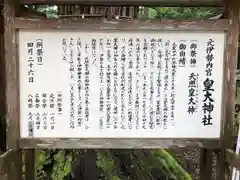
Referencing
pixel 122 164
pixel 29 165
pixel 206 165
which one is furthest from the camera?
pixel 122 164

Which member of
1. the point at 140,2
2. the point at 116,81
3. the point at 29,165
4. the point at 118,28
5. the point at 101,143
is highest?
the point at 140,2

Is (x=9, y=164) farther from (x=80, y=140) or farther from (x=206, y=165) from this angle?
(x=206, y=165)

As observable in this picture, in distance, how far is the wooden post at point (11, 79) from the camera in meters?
2.46

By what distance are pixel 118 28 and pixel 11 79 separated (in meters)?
0.78

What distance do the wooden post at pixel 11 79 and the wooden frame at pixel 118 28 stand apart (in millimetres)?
51

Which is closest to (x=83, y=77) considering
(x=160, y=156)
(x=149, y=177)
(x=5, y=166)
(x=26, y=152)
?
(x=5, y=166)

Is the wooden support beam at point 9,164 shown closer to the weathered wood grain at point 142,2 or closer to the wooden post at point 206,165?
the weathered wood grain at point 142,2

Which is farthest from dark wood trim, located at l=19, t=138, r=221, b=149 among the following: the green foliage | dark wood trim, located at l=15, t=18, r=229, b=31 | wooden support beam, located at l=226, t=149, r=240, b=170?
the green foliage

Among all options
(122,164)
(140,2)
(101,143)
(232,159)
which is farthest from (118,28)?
(122,164)

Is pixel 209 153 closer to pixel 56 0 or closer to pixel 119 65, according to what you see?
pixel 119 65

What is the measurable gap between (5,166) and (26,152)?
0.73 meters


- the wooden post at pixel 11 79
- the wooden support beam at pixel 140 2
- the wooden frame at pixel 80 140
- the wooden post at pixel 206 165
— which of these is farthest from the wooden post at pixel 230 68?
the wooden post at pixel 11 79

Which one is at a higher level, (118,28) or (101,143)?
(118,28)

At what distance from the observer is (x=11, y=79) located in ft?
8.21
